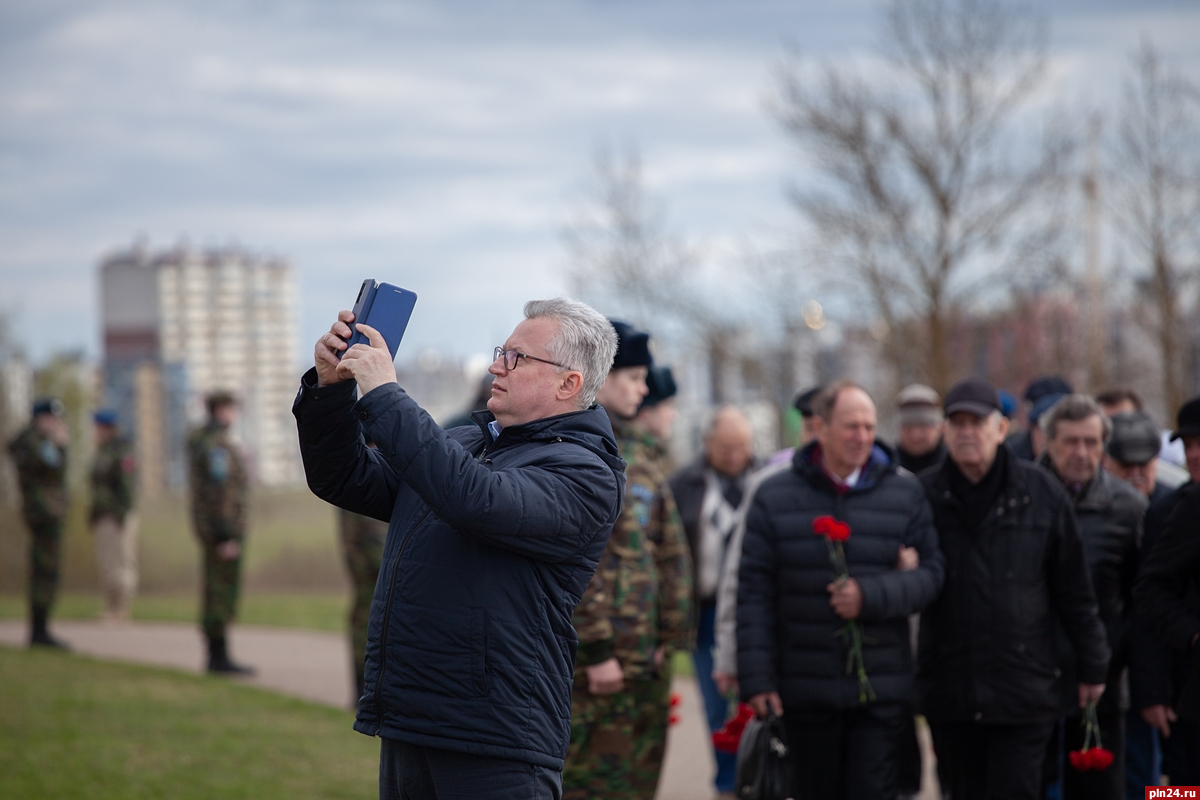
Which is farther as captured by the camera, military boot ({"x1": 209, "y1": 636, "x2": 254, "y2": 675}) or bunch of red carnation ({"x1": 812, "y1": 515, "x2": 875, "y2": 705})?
military boot ({"x1": 209, "y1": 636, "x2": 254, "y2": 675})

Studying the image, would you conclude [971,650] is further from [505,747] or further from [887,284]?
[887,284]

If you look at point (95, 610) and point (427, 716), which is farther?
point (95, 610)

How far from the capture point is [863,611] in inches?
194

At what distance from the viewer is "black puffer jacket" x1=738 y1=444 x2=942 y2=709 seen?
498cm

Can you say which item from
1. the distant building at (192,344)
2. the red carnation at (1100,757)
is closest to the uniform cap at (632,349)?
the red carnation at (1100,757)

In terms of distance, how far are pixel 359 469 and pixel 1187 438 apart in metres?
3.59

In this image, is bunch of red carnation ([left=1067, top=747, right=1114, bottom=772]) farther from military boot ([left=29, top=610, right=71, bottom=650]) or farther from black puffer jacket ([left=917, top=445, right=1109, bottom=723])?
military boot ([left=29, top=610, right=71, bottom=650])

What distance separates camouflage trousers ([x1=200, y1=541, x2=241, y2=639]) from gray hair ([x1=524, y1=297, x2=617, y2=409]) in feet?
27.6

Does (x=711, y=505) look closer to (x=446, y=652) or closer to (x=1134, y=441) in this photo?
(x=1134, y=441)

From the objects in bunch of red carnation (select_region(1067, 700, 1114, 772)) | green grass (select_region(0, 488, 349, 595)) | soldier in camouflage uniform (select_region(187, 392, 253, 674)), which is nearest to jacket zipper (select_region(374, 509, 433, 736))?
bunch of red carnation (select_region(1067, 700, 1114, 772))

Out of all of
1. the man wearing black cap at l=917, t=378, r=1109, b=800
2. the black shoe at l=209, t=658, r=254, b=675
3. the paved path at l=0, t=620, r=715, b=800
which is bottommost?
the paved path at l=0, t=620, r=715, b=800

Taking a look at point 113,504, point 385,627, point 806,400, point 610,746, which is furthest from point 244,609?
point 385,627

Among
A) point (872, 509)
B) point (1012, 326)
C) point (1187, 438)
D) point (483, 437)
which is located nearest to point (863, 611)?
point (872, 509)

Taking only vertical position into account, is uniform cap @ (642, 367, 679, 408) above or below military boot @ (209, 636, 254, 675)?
above
